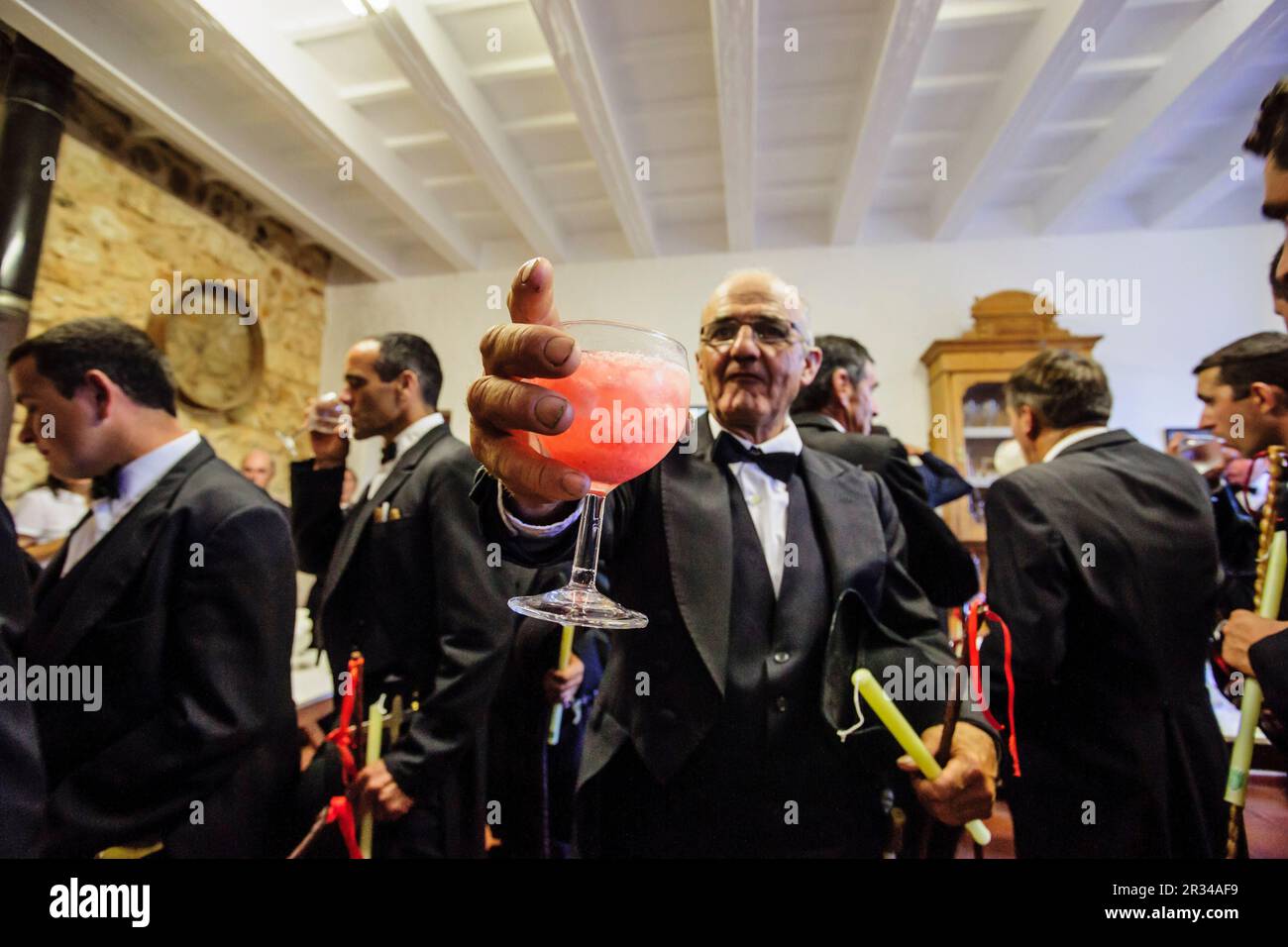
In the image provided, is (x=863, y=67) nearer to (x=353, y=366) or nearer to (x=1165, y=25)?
(x=1165, y=25)

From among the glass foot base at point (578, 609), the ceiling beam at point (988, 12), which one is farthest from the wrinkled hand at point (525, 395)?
the ceiling beam at point (988, 12)

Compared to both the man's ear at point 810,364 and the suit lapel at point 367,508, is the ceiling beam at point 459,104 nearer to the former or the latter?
the suit lapel at point 367,508

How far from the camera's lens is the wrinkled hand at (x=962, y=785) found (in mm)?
824

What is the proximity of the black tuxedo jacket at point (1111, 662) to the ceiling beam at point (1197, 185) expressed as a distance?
3.63 metres

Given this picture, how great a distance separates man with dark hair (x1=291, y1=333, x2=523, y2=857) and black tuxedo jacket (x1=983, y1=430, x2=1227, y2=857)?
4.28 ft

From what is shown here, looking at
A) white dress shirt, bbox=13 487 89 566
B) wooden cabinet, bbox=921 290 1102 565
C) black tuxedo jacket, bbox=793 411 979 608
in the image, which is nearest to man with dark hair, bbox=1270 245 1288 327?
black tuxedo jacket, bbox=793 411 979 608

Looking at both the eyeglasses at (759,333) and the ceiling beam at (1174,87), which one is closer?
the eyeglasses at (759,333)

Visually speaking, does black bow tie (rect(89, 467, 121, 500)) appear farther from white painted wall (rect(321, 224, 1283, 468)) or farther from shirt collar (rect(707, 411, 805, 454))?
white painted wall (rect(321, 224, 1283, 468))

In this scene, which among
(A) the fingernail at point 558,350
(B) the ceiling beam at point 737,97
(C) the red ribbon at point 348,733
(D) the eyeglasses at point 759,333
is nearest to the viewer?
(A) the fingernail at point 558,350

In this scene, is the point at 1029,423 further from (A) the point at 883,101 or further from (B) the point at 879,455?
(A) the point at 883,101

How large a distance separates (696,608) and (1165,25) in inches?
156

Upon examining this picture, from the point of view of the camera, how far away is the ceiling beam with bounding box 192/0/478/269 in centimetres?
291

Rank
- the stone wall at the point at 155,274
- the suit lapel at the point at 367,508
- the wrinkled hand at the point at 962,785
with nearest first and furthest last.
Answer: the wrinkled hand at the point at 962,785 → the suit lapel at the point at 367,508 → the stone wall at the point at 155,274

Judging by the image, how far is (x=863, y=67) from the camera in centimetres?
328
